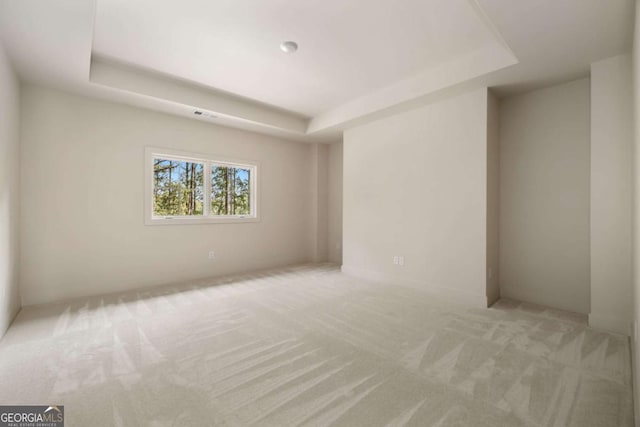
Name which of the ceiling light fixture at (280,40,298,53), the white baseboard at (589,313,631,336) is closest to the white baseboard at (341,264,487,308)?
the white baseboard at (589,313,631,336)

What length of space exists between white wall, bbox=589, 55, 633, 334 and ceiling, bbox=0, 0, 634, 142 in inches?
11.4

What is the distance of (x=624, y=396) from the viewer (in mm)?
1677

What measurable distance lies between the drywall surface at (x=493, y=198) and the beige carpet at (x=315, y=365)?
382mm

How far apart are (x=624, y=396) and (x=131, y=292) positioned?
484 centimetres

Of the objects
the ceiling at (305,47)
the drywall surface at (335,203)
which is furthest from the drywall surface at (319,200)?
the ceiling at (305,47)

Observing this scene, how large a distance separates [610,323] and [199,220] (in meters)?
5.13

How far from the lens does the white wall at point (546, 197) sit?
3.05m

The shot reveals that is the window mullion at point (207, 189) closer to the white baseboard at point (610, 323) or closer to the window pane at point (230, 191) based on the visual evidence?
the window pane at point (230, 191)

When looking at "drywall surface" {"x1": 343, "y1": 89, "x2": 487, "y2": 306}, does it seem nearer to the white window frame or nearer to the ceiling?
the ceiling

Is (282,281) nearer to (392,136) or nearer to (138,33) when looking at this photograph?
(392,136)

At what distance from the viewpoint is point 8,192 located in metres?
2.67

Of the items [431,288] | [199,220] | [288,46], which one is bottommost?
[431,288]

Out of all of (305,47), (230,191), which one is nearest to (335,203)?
(230,191)

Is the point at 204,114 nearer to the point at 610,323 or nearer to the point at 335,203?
the point at 335,203
